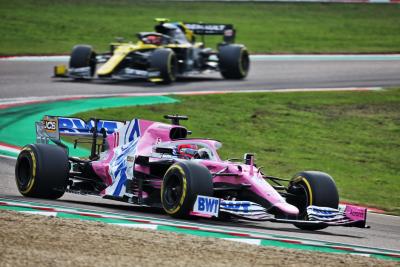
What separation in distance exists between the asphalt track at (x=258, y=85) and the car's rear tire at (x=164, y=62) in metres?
0.45

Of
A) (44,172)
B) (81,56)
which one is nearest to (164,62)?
(81,56)

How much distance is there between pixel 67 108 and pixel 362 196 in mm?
8907

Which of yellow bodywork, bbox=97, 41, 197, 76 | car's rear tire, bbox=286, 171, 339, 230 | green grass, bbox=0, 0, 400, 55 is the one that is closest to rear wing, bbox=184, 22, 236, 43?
yellow bodywork, bbox=97, 41, 197, 76

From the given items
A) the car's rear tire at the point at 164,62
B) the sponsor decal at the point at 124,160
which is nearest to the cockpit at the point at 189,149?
the sponsor decal at the point at 124,160

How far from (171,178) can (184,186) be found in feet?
1.61

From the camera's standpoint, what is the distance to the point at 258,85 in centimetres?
3098

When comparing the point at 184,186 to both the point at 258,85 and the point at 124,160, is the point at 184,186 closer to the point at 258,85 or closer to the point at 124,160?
the point at 124,160

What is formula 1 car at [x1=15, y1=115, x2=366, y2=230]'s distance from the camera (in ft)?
40.8

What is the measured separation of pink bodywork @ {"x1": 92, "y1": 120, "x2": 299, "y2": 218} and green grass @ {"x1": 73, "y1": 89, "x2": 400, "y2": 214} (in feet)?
13.2

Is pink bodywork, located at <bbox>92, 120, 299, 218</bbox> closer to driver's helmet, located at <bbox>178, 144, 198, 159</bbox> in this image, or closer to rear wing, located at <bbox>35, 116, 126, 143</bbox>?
driver's helmet, located at <bbox>178, 144, 198, 159</bbox>

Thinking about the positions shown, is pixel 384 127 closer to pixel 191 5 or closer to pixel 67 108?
pixel 67 108

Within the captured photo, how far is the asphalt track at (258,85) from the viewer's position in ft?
44.1

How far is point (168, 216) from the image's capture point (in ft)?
42.5

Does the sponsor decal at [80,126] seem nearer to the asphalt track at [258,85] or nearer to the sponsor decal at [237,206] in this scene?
the asphalt track at [258,85]
